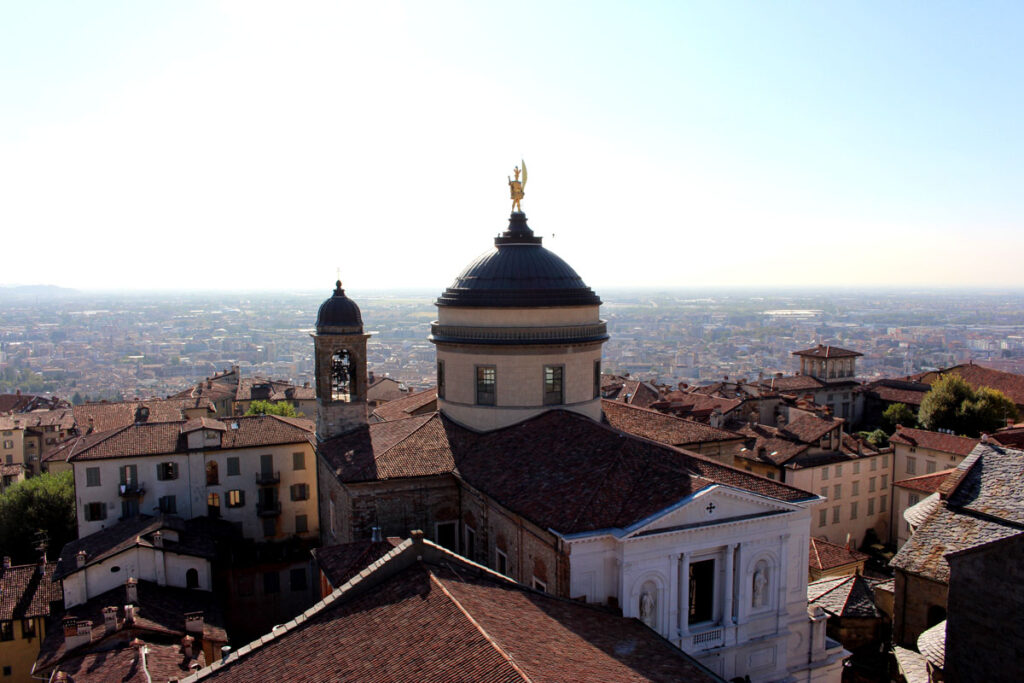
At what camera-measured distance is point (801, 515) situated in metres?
20.0

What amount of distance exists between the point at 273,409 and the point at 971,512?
4931 cm

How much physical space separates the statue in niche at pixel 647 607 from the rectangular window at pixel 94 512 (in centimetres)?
2810

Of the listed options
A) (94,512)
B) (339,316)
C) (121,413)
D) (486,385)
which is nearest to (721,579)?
(486,385)

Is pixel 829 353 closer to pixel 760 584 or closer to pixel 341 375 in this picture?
pixel 341 375

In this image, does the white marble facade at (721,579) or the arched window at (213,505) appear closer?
the white marble facade at (721,579)

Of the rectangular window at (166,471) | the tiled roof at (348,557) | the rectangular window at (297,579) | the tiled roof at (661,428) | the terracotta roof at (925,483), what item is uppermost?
the tiled roof at (661,428)

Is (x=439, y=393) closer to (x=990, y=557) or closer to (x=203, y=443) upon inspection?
(x=203, y=443)

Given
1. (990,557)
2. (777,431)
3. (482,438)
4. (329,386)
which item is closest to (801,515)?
(990,557)

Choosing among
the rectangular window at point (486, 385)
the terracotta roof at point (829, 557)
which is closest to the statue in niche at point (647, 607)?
the rectangular window at point (486, 385)

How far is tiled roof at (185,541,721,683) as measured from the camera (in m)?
13.2

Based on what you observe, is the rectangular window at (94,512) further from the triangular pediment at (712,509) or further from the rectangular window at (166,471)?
the triangular pediment at (712,509)

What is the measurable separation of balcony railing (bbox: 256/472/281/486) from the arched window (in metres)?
2.08

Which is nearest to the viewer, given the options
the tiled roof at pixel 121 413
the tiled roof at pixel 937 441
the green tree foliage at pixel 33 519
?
the green tree foliage at pixel 33 519

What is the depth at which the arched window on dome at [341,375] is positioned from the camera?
99.1ft
